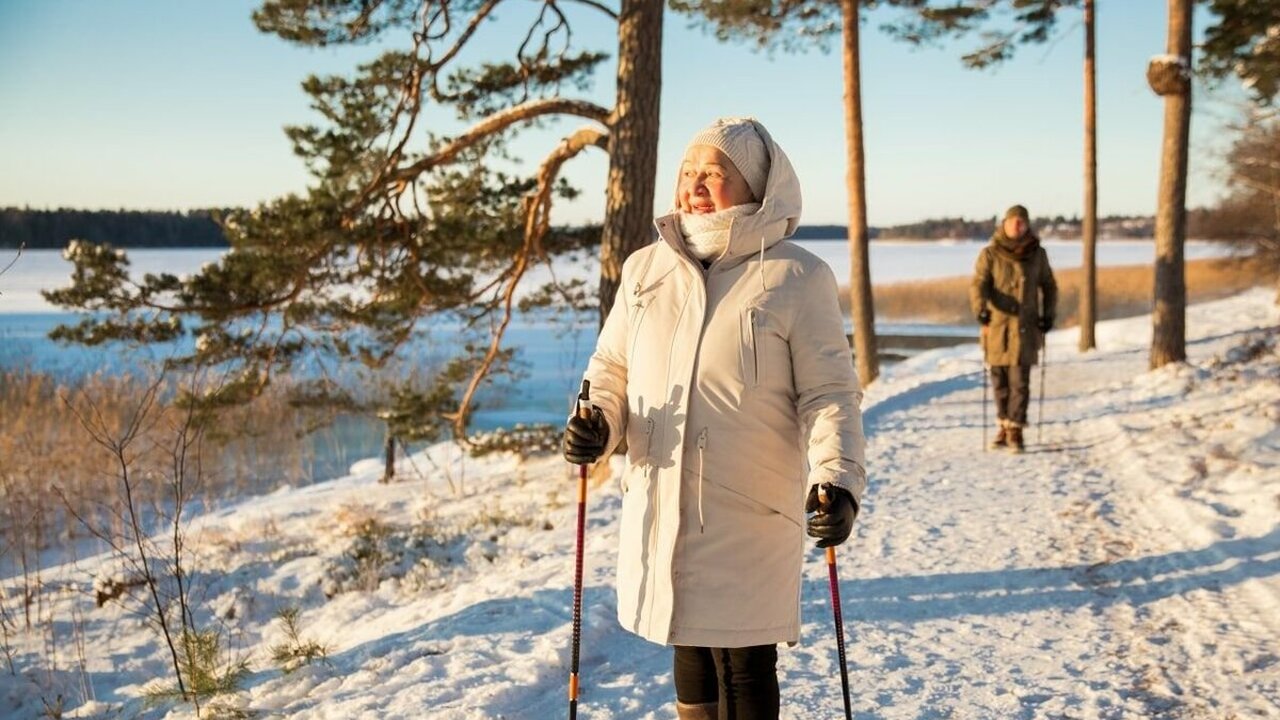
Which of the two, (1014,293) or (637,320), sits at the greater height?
(637,320)

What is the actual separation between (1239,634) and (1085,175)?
47.7 ft

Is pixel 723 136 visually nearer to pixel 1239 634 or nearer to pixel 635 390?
pixel 635 390

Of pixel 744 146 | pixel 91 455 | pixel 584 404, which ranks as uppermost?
pixel 744 146

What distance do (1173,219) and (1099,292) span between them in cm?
2874

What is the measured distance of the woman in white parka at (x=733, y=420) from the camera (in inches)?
94.9

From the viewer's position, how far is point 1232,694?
3.58 meters

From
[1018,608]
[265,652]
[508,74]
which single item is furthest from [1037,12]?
[265,652]

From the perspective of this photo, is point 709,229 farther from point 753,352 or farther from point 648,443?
point 648,443

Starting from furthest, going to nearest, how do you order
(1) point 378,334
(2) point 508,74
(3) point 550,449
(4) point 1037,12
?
(4) point 1037,12
(3) point 550,449
(1) point 378,334
(2) point 508,74

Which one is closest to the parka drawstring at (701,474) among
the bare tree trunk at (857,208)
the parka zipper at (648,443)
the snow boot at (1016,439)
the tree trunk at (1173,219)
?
the parka zipper at (648,443)

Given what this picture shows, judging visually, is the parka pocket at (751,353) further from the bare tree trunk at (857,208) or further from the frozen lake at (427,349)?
the bare tree trunk at (857,208)

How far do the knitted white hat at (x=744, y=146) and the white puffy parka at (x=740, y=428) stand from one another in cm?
5

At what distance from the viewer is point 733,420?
2.42 metres

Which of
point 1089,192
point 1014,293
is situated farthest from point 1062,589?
point 1089,192
